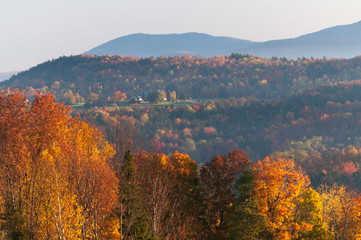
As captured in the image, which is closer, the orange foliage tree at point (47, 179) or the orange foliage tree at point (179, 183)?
the orange foliage tree at point (47, 179)

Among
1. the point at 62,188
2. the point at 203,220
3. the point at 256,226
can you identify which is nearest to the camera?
the point at 62,188

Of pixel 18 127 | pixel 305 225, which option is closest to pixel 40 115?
pixel 18 127

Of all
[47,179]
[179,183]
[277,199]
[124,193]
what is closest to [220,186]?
[179,183]

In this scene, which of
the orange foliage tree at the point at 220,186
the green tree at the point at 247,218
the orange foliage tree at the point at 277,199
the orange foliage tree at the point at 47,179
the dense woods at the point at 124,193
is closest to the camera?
the orange foliage tree at the point at 47,179

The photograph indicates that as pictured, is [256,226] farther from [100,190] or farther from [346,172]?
[346,172]

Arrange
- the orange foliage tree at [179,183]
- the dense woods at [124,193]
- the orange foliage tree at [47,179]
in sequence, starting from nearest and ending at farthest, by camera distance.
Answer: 1. the orange foliage tree at [47,179]
2. the dense woods at [124,193]
3. the orange foliage tree at [179,183]

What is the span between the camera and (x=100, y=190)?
27766 mm

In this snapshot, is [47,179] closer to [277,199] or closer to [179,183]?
[179,183]

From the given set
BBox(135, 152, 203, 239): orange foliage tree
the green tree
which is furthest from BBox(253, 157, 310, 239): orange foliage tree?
BBox(135, 152, 203, 239): orange foliage tree

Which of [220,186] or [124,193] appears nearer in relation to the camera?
[124,193]

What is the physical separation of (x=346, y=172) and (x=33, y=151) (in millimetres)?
143630

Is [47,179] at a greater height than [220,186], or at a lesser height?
greater

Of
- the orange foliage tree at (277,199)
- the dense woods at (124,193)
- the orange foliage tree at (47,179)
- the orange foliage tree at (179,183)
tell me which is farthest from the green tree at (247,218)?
the orange foliage tree at (47,179)

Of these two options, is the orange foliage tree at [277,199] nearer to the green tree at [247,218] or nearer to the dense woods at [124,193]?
the dense woods at [124,193]
